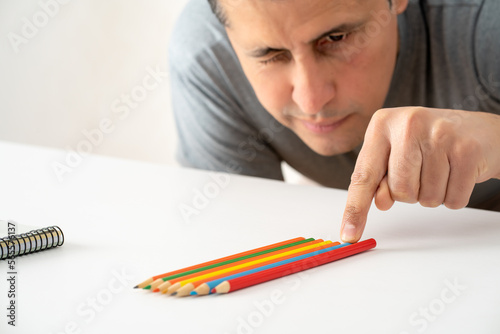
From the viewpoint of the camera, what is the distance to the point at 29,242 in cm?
67

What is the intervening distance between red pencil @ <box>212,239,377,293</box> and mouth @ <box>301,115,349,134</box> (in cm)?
37

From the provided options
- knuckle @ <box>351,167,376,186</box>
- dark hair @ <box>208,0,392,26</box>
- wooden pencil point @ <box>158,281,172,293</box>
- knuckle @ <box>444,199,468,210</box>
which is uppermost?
dark hair @ <box>208,0,392,26</box>

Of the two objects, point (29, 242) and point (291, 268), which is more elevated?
point (29, 242)

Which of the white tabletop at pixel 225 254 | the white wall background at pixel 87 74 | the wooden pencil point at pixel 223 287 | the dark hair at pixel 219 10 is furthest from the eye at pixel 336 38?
the white wall background at pixel 87 74

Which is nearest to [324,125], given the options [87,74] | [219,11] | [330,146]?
[330,146]

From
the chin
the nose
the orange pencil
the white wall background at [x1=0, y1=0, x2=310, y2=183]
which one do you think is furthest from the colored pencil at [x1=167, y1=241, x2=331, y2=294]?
the white wall background at [x1=0, y1=0, x2=310, y2=183]

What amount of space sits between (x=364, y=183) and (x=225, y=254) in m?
0.19

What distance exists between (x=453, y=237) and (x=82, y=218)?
0.47 metres

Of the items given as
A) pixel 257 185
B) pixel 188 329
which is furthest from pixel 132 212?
pixel 188 329

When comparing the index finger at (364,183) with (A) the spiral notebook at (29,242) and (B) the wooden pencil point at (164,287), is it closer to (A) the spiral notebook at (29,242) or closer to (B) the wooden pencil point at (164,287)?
(B) the wooden pencil point at (164,287)

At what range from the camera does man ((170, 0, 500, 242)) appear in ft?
2.41

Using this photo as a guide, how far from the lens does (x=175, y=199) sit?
88cm

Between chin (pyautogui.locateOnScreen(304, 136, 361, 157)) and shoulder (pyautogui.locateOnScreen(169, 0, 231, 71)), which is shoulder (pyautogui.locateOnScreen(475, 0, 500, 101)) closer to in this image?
chin (pyautogui.locateOnScreen(304, 136, 361, 157))

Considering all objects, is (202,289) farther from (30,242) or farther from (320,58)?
(320,58)
